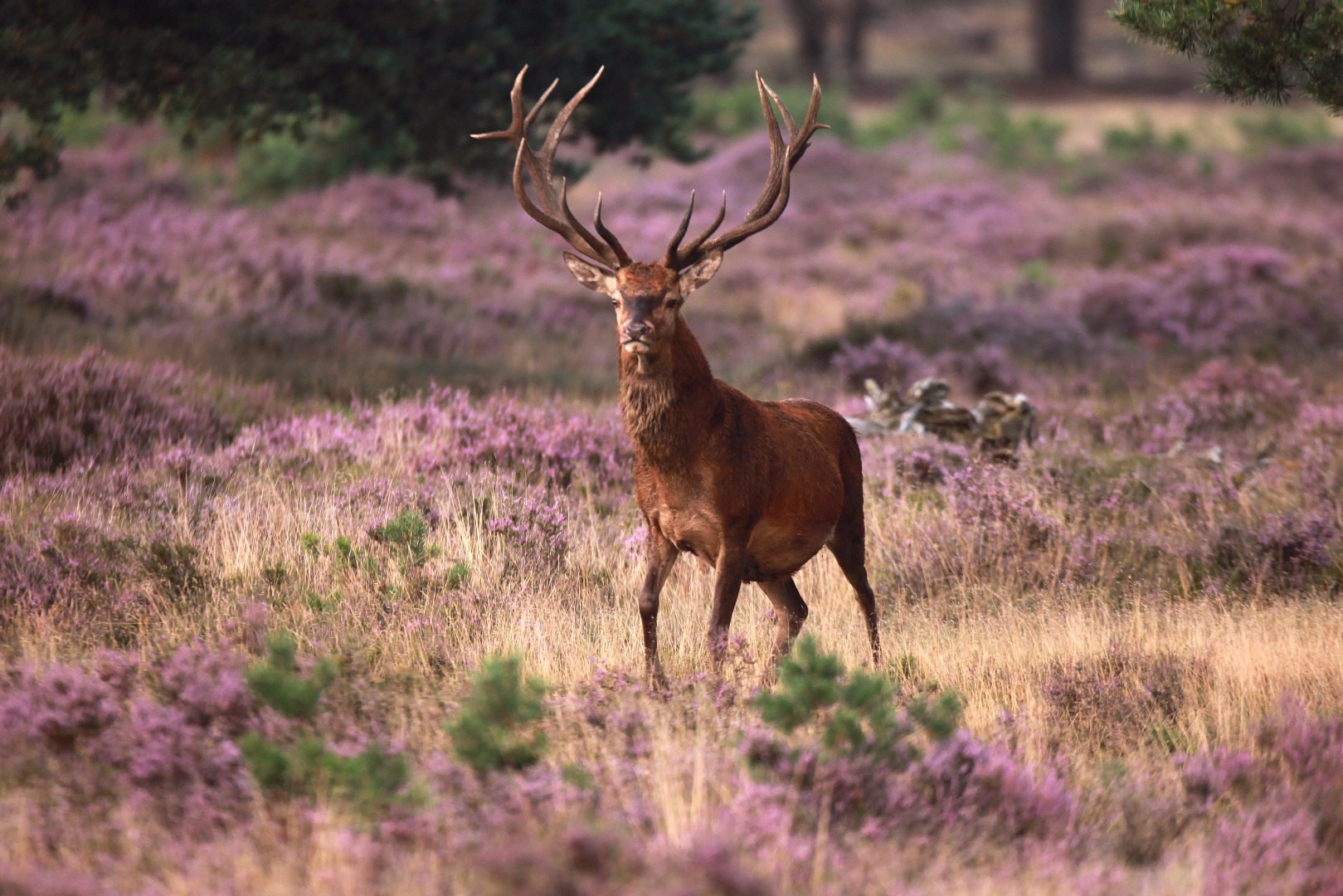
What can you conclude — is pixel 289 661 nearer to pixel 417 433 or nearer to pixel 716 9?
pixel 417 433

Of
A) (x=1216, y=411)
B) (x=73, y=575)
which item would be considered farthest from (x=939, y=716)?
(x=1216, y=411)

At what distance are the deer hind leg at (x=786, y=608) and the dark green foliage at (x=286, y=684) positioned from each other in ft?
7.93

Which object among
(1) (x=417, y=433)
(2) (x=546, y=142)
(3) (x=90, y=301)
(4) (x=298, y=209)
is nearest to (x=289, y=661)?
(2) (x=546, y=142)

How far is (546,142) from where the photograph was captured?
6.49 m

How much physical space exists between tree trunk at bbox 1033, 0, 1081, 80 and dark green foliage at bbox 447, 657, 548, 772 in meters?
50.7

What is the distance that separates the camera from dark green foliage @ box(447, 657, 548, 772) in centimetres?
426

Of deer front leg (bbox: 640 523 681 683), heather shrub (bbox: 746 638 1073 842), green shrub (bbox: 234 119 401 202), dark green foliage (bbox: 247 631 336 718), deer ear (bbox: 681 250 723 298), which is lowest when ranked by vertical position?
green shrub (bbox: 234 119 401 202)

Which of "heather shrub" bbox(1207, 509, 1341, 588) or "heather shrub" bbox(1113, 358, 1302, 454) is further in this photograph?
"heather shrub" bbox(1113, 358, 1302, 454)

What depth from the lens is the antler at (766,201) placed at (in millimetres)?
5926

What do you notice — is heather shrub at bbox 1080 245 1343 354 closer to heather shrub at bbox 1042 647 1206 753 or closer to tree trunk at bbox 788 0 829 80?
heather shrub at bbox 1042 647 1206 753

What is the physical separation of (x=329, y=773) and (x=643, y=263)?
248 centimetres

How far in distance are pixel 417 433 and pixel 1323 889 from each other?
6411 mm

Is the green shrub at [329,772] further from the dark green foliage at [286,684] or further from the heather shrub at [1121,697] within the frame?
the heather shrub at [1121,697]

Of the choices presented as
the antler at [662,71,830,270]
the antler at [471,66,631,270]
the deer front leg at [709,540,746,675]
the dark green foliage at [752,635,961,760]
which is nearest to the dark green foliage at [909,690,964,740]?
the dark green foliage at [752,635,961,760]
